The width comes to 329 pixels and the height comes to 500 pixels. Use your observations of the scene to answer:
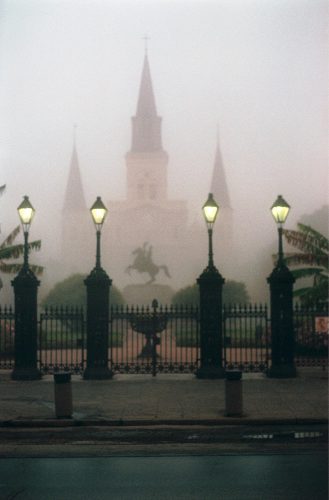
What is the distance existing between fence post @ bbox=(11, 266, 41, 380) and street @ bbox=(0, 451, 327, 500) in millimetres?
9408

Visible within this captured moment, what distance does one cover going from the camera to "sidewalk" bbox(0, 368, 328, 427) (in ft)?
38.3

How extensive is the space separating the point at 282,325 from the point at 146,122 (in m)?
94.4

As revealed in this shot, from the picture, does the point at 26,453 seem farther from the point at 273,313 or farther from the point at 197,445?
the point at 273,313

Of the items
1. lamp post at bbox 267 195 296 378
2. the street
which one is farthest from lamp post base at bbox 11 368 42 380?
the street

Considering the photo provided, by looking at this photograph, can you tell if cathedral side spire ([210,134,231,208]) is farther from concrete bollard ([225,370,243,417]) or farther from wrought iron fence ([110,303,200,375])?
concrete bollard ([225,370,243,417])

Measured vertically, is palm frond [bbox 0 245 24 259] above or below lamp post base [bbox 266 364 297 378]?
above

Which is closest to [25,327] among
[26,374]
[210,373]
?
[26,374]

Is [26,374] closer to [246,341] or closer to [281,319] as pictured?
[246,341]

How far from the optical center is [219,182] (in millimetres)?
107562

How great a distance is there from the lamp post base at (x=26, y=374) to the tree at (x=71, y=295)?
2958 cm

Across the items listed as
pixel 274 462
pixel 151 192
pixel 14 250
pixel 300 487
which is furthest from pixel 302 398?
pixel 151 192

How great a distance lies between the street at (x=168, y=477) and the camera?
22.8 feet

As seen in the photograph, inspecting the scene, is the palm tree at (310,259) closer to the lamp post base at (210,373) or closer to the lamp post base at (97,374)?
the lamp post base at (210,373)

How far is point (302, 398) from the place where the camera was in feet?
46.4
